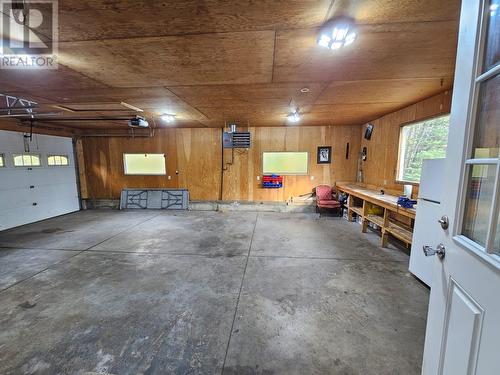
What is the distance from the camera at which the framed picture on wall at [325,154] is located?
623 centimetres

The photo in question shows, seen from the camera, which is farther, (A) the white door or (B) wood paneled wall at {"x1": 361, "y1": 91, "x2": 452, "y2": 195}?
(B) wood paneled wall at {"x1": 361, "y1": 91, "x2": 452, "y2": 195}

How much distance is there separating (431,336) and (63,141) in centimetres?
877

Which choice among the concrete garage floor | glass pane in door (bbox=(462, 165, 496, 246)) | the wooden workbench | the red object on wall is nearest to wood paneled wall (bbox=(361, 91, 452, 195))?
the wooden workbench

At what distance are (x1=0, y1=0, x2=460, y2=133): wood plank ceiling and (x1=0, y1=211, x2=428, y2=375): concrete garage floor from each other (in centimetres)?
255

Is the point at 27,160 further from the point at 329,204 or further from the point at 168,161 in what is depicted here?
the point at 329,204

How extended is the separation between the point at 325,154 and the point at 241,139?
→ 250cm

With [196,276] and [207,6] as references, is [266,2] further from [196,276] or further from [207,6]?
[196,276]

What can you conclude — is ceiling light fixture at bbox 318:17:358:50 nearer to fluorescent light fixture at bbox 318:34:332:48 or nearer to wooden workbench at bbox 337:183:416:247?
fluorescent light fixture at bbox 318:34:332:48

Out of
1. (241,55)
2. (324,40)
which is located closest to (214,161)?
(241,55)

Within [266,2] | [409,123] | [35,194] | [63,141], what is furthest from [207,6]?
[63,141]

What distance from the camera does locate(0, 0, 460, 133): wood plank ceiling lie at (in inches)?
58.6

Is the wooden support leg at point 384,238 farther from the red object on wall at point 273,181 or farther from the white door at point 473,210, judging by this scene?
the red object on wall at point 273,181

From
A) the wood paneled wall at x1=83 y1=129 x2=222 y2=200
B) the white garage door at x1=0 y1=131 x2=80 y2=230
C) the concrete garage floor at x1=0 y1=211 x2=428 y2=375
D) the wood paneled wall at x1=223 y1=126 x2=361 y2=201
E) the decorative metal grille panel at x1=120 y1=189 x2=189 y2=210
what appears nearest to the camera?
the concrete garage floor at x1=0 y1=211 x2=428 y2=375

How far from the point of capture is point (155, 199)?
6.94 metres
